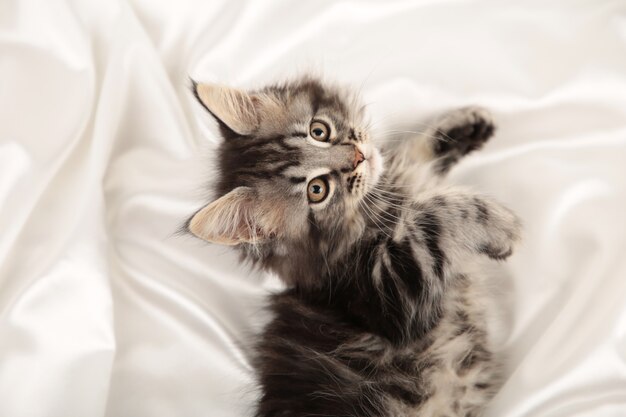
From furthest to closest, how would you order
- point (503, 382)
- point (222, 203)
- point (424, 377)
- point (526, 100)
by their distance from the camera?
point (526, 100)
point (503, 382)
point (424, 377)
point (222, 203)

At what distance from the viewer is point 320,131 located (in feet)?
5.85

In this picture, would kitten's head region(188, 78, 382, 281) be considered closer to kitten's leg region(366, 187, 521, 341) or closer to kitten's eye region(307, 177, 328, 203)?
kitten's eye region(307, 177, 328, 203)

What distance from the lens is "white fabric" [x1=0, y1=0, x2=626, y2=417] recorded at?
1854mm

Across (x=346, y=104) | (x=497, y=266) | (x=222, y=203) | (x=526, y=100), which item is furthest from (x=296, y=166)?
(x=526, y=100)

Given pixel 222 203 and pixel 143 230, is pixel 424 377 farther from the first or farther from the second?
pixel 143 230

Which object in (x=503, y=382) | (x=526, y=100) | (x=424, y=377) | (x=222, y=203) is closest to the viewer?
(x=222, y=203)

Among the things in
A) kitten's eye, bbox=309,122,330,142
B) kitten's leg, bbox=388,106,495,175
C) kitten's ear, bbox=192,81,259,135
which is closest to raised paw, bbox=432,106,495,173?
kitten's leg, bbox=388,106,495,175

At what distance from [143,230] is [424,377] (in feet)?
3.87

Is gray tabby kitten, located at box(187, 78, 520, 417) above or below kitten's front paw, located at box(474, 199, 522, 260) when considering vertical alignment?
below

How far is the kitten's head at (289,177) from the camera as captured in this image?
1697 millimetres

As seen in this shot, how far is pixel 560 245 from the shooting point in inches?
76.4

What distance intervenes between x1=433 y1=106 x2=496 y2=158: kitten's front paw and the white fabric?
68 mm

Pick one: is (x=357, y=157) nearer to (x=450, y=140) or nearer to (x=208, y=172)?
(x=450, y=140)

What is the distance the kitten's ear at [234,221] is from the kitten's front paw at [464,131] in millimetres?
758
